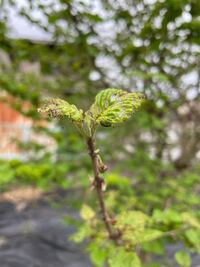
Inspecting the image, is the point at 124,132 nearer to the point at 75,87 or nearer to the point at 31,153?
the point at 75,87

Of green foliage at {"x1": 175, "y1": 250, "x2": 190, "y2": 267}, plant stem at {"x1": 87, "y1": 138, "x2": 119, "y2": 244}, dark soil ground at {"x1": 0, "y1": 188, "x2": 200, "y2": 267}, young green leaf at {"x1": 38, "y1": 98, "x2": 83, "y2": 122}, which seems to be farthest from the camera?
dark soil ground at {"x1": 0, "y1": 188, "x2": 200, "y2": 267}

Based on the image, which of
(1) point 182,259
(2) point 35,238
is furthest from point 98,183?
(2) point 35,238

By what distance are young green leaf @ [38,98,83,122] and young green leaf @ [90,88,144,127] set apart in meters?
0.04

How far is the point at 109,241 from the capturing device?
1.17 meters

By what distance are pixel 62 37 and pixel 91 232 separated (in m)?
1.15

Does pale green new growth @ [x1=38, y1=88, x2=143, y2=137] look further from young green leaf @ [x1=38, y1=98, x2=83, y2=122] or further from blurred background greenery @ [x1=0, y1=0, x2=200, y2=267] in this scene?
blurred background greenery @ [x1=0, y1=0, x2=200, y2=267]

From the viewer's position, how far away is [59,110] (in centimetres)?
59

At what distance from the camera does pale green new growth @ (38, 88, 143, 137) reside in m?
0.59

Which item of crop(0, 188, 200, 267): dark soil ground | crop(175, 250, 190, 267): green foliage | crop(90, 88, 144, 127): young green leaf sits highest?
crop(0, 188, 200, 267): dark soil ground

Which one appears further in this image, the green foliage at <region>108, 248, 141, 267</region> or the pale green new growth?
the green foliage at <region>108, 248, 141, 267</region>

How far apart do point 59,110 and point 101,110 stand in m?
0.09

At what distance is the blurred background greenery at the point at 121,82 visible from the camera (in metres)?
1.41

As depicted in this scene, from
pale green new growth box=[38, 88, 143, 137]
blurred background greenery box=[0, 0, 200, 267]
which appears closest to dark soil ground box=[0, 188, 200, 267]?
blurred background greenery box=[0, 0, 200, 267]

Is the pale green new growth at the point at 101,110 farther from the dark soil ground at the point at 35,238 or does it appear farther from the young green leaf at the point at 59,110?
the dark soil ground at the point at 35,238
